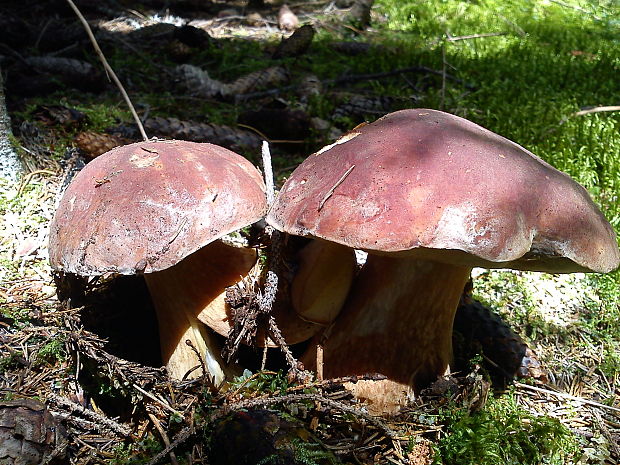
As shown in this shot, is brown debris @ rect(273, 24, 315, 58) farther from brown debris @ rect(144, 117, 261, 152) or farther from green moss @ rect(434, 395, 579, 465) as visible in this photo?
green moss @ rect(434, 395, 579, 465)

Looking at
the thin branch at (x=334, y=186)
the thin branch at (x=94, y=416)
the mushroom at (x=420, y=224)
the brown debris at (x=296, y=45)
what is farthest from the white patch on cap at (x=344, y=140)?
the brown debris at (x=296, y=45)

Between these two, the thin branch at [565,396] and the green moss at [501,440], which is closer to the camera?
the green moss at [501,440]

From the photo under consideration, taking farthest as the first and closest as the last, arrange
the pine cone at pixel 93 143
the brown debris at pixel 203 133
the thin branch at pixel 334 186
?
the brown debris at pixel 203 133 → the pine cone at pixel 93 143 → the thin branch at pixel 334 186

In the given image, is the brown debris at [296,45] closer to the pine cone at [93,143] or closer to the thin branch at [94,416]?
the pine cone at [93,143]

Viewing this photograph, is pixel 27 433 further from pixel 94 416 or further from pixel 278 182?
pixel 278 182

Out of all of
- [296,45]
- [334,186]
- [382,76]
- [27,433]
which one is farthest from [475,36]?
[27,433]

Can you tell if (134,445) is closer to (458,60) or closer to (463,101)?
(463,101)
